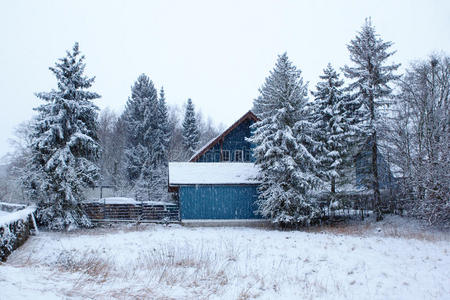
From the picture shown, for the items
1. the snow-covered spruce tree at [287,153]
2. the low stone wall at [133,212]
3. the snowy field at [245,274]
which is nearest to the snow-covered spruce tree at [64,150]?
the low stone wall at [133,212]

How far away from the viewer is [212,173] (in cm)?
2375

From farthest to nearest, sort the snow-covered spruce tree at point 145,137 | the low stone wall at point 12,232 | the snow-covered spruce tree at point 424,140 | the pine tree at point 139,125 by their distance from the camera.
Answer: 1. the pine tree at point 139,125
2. the snow-covered spruce tree at point 145,137
3. the snow-covered spruce tree at point 424,140
4. the low stone wall at point 12,232

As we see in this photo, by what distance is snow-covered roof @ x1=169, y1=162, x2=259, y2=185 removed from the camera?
22578 mm

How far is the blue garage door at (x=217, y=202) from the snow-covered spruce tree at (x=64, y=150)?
602cm

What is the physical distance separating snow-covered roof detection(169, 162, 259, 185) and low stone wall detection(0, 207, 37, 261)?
904cm

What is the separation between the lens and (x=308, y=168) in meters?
21.4

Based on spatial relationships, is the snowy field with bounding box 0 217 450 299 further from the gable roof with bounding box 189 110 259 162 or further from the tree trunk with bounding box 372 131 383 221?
the gable roof with bounding box 189 110 259 162

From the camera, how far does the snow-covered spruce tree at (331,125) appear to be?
22078 millimetres

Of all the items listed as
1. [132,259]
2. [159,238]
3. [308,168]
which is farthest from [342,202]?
[132,259]

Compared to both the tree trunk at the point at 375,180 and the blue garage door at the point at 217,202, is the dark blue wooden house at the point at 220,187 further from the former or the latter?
the tree trunk at the point at 375,180

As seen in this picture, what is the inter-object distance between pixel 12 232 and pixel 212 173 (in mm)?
13287

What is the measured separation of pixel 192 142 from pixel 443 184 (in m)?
36.2

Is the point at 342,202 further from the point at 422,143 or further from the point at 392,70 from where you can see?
the point at 392,70

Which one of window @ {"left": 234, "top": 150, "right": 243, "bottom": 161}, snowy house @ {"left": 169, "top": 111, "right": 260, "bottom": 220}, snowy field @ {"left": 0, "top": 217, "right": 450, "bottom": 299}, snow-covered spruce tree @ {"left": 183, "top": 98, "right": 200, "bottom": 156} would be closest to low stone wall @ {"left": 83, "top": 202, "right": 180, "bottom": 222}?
snowy house @ {"left": 169, "top": 111, "right": 260, "bottom": 220}
